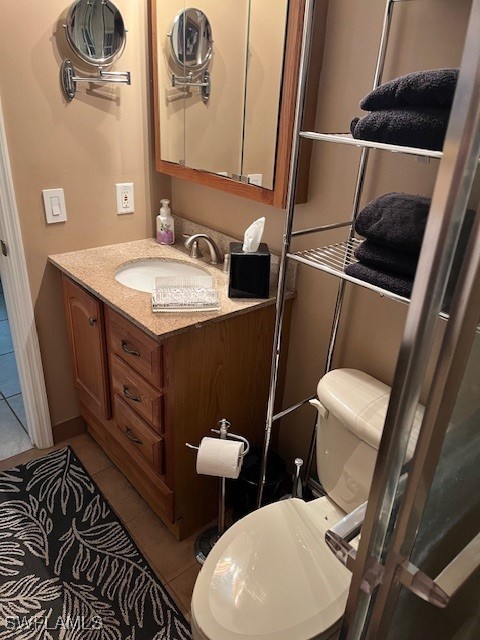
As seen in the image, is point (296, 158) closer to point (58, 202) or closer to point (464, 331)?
point (464, 331)

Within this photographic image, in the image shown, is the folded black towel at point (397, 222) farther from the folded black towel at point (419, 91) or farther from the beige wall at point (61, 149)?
the beige wall at point (61, 149)

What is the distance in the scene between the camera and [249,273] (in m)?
1.53

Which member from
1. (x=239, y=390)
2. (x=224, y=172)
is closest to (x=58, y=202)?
(x=224, y=172)

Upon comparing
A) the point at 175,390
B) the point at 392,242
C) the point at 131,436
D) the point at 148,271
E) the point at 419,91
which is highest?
the point at 419,91

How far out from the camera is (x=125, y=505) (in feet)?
6.15

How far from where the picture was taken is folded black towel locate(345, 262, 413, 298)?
1.00 m

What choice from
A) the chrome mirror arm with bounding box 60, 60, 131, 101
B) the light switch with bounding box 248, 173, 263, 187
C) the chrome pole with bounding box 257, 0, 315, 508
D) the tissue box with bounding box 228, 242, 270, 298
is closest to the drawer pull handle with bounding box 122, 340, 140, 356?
the tissue box with bounding box 228, 242, 270, 298

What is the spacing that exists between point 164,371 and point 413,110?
0.97 m

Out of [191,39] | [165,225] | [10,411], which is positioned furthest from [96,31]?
[10,411]

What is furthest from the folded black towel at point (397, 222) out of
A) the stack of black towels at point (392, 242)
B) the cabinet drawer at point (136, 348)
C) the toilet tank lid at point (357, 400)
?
the cabinet drawer at point (136, 348)

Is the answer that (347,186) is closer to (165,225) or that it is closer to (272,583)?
(165,225)

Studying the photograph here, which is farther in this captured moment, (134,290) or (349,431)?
(134,290)

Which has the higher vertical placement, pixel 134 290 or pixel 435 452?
pixel 435 452

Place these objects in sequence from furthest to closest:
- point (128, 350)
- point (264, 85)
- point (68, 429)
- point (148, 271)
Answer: point (68, 429) → point (148, 271) → point (128, 350) → point (264, 85)
